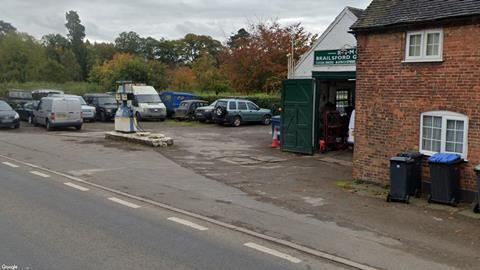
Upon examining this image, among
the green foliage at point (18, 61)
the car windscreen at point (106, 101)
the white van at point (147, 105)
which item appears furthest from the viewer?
the green foliage at point (18, 61)

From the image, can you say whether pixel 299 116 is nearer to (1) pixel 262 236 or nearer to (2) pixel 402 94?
(2) pixel 402 94

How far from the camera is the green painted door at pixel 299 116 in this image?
704 inches

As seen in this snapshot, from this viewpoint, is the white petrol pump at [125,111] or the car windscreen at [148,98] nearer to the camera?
the white petrol pump at [125,111]

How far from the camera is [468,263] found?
21.8 feet

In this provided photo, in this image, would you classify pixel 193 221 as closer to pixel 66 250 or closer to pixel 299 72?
pixel 66 250

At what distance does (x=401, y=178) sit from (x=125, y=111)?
1359 cm

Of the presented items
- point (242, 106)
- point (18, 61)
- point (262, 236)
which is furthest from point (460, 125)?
point (18, 61)

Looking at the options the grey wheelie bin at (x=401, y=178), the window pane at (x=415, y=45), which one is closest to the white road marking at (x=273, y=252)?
the grey wheelie bin at (x=401, y=178)

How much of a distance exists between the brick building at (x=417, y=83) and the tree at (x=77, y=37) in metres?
86.4

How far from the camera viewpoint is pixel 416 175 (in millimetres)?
10953

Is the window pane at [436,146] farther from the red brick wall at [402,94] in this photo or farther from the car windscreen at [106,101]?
the car windscreen at [106,101]

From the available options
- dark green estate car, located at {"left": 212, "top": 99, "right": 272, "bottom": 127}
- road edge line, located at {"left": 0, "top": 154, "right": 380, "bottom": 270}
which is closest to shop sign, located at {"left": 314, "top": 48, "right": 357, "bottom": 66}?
road edge line, located at {"left": 0, "top": 154, "right": 380, "bottom": 270}

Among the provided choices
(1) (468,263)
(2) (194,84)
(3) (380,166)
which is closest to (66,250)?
(1) (468,263)

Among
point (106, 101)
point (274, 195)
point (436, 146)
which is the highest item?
point (106, 101)
